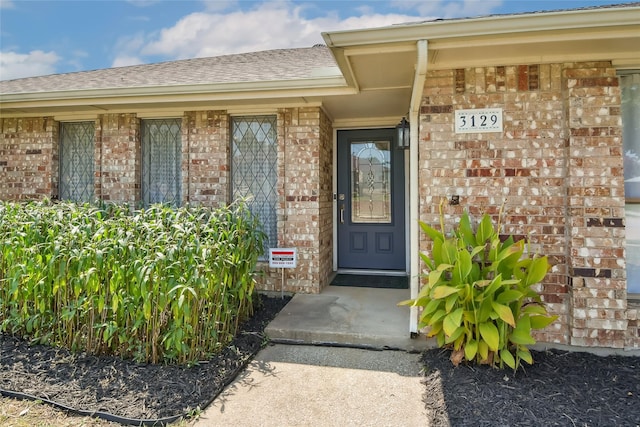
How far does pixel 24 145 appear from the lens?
4.92m

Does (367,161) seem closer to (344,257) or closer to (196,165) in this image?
(344,257)

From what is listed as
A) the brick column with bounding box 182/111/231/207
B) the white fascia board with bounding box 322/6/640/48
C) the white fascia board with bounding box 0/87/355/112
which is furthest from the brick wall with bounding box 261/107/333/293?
the white fascia board with bounding box 322/6/640/48

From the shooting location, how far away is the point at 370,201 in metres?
5.36

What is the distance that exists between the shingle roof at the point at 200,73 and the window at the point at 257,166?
24.3 inches

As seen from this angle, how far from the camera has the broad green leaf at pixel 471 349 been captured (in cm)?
241

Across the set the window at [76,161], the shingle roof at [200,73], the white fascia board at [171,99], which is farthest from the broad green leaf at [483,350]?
the window at [76,161]

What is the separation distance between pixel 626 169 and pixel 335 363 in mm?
2897

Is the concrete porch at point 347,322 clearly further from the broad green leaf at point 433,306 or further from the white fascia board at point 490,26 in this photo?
the white fascia board at point 490,26

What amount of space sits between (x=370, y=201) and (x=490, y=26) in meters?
3.23

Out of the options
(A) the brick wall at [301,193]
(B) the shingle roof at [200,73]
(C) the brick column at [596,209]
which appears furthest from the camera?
(A) the brick wall at [301,193]

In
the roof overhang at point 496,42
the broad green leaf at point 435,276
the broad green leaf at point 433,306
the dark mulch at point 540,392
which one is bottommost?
the dark mulch at point 540,392

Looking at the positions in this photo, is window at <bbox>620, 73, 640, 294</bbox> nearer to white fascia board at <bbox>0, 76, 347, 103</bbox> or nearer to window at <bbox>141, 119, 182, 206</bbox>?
white fascia board at <bbox>0, 76, 347, 103</bbox>

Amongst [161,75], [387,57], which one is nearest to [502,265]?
[387,57]

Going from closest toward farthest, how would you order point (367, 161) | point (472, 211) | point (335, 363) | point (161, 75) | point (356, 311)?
point (335, 363)
point (472, 211)
point (356, 311)
point (161, 75)
point (367, 161)
